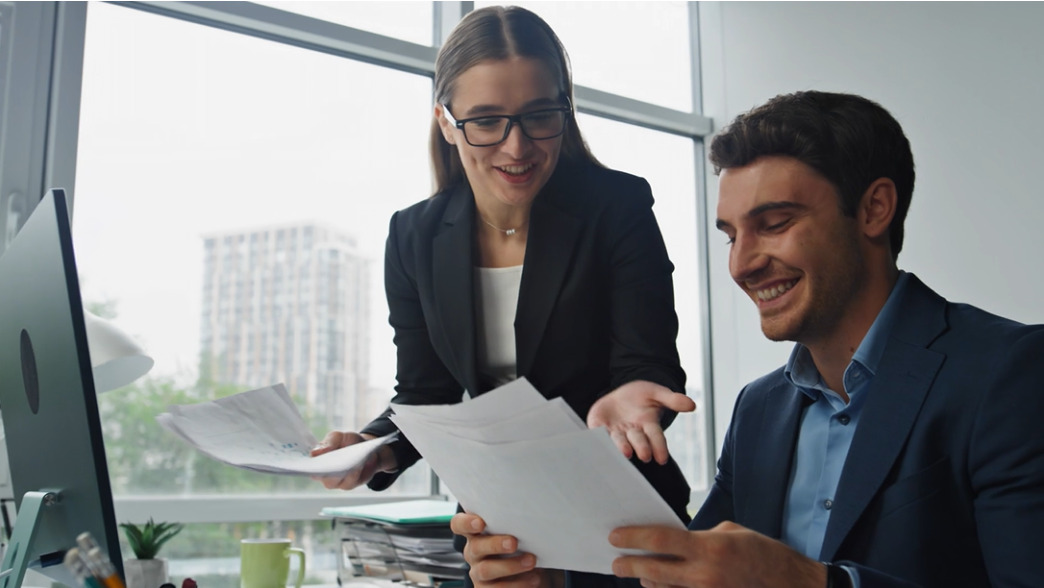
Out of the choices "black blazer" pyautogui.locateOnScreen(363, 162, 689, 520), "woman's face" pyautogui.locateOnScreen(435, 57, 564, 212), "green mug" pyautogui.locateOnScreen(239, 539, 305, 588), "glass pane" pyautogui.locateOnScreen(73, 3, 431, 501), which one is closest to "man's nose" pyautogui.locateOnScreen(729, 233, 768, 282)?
"black blazer" pyautogui.locateOnScreen(363, 162, 689, 520)

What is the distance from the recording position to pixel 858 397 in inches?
51.4

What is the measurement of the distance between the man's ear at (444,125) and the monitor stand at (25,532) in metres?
0.79

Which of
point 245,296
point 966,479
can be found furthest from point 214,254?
point 966,479

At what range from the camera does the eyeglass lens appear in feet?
4.12

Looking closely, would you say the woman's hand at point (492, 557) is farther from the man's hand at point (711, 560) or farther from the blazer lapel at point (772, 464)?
the blazer lapel at point (772, 464)

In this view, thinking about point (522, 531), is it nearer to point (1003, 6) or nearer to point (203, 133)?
point (203, 133)

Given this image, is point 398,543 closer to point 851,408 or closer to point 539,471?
point 851,408

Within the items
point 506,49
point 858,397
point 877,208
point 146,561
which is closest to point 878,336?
point 858,397

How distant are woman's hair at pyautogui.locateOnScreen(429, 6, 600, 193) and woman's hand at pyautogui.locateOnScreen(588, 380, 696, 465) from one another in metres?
0.49

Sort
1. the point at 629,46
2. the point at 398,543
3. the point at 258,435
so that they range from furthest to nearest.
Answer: the point at 629,46, the point at 398,543, the point at 258,435

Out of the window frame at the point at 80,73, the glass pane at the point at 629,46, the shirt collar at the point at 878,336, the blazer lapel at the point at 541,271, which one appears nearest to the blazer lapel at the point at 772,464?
the shirt collar at the point at 878,336

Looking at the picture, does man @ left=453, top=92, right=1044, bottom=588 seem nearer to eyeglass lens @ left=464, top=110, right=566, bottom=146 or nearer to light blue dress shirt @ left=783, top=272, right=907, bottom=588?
light blue dress shirt @ left=783, top=272, right=907, bottom=588

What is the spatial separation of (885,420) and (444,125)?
80 centimetres

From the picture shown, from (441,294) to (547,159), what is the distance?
278 millimetres
